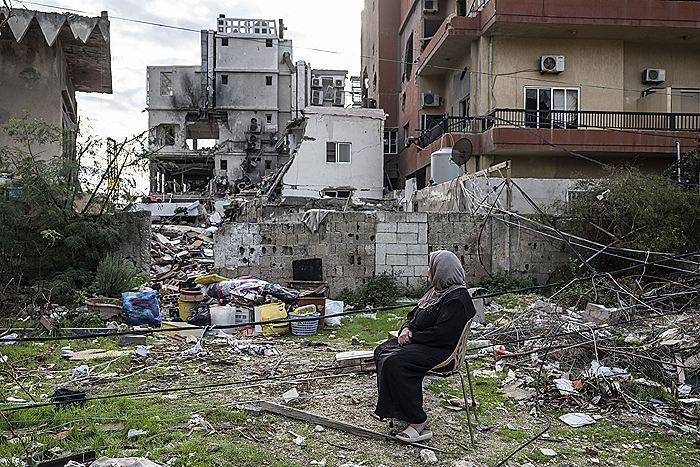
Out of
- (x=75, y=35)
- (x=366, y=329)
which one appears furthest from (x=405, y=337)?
(x=75, y=35)

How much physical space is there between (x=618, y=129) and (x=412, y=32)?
12.0 meters

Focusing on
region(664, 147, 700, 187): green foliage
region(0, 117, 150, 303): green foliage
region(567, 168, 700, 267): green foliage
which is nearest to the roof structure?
region(0, 117, 150, 303): green foliage

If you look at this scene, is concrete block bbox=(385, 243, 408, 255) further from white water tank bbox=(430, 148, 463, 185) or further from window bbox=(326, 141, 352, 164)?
window bbox=(326, 141, 352, 164)

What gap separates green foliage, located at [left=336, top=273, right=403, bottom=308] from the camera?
39.6 feet

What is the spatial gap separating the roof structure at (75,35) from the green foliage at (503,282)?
32.1ft

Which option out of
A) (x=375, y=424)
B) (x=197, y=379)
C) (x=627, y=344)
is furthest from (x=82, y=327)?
(x=627, y=344)

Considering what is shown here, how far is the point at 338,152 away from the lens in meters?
26.4

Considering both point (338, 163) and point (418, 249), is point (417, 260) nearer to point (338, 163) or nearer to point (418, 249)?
point (418, 249)

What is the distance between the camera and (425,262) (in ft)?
41.8

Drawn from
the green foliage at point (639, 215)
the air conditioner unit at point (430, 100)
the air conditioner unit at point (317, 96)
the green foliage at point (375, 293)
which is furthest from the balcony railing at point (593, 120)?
the air conditioner unit at point (317, 96)

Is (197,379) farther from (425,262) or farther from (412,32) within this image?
(412,32)

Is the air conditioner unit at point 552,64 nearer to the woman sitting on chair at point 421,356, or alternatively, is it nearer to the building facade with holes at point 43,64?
the building facade with holes at point 43,64

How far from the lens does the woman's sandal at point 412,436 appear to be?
4734 millimetres

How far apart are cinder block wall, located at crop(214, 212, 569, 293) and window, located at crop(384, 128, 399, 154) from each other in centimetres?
1722
